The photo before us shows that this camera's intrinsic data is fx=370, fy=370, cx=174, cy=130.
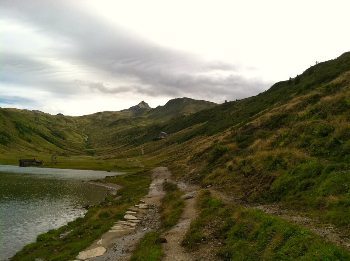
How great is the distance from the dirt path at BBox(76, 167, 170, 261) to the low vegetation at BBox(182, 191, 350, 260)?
634 cm

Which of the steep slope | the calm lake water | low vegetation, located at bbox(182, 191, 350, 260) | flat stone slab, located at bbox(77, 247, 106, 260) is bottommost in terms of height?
the calm lake water

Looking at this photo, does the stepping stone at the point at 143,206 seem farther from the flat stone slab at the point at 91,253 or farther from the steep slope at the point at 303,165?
the flat stone slab at the point at 91,253

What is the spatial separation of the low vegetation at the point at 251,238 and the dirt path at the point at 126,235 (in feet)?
20.8

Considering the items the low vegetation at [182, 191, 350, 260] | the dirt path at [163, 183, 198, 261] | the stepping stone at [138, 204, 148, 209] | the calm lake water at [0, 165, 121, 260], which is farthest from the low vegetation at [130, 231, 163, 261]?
the stepping stone at [138, 204, 148, 209]

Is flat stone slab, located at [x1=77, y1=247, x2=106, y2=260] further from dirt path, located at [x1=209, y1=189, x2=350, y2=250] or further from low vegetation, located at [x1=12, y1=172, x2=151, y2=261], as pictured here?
dirt path, located at [x1=209, y1=189, x2=350, y2=250]

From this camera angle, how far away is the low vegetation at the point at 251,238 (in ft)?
72.2

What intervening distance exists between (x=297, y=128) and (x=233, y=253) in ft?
104

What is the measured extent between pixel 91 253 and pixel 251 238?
15.7 metres

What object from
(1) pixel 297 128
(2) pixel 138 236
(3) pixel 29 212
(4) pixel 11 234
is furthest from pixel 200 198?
(3) pixel 29 212

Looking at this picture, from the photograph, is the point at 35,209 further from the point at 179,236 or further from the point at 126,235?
the point at 179,236

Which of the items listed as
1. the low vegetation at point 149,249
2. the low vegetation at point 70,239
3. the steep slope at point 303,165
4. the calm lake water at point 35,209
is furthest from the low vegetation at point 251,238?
the calm lake water at point 35,209

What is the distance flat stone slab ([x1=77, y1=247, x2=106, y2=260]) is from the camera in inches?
1346

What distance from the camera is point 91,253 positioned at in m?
35.2

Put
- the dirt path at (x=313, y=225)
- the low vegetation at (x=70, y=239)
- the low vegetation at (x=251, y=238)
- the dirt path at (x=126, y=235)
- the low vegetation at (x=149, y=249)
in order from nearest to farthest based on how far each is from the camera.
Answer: the low vegetation at (x=251, y=238), the dirt path at (x=313, y=225), the low vegetation at (x=149, y=249), the dirt path at (x=126, y=235), the low vegetation at (x=70, y=239)
